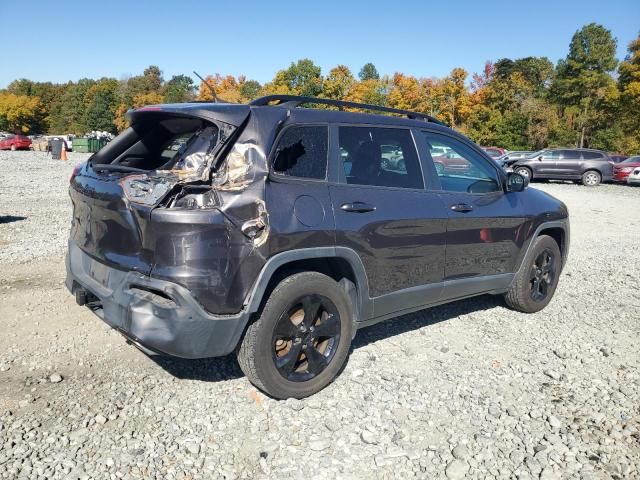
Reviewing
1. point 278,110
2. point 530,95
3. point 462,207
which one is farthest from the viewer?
point 530,95

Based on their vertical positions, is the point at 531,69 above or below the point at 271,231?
above

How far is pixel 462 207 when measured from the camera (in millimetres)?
4277

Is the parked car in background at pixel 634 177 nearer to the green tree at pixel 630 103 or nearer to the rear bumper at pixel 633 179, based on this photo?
the rear bumper at pixel 633 179

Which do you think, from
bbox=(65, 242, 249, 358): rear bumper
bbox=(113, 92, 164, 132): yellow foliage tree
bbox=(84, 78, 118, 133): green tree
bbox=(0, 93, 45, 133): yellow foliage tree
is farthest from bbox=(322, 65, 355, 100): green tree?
bbox=(0, 93, 45, 133): yellow foliage tree

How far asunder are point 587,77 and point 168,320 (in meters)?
58.1

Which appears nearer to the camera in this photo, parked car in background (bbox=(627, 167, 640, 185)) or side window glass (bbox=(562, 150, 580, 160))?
parked car in background (bbox=(627, 167, 640, 185))

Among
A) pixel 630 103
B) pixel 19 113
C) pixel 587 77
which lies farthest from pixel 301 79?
pixel 19 113

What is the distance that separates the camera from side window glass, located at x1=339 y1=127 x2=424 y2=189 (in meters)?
3.67

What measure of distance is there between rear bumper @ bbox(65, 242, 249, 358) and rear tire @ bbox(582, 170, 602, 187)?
2413 centimetres

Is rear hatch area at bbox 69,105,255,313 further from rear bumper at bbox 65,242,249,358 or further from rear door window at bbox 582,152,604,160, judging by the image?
rear door window at bbox 582,152,604,160

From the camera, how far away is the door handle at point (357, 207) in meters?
3.45

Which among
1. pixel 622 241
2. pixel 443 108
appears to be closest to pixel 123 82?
pixel 443 108

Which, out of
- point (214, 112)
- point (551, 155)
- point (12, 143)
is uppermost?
point (12, 143)

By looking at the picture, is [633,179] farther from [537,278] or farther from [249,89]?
[249,89]
